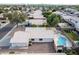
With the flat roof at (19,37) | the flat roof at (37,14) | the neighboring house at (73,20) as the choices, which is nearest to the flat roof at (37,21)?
the flat roof at (37,14)

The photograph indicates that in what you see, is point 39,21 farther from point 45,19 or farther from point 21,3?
point 21,3

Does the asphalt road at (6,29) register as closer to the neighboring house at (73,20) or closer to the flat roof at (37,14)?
the flat roof at (37,14)

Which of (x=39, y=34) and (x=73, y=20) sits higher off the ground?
(x=73, y=20)

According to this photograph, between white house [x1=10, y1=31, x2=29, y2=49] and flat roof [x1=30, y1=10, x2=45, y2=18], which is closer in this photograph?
white house [x1=10, y1=31, x2=29, y2=49]

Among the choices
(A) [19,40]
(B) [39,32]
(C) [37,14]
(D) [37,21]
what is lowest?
(A) [19,40]

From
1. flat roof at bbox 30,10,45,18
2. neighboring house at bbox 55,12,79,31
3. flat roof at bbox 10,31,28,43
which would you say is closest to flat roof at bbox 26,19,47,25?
flat roof at bbox 30,10,45,18

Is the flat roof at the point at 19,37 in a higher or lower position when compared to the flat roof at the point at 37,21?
lower

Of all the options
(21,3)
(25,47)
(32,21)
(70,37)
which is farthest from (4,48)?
(70,37)

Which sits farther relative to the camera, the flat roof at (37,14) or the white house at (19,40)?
the flat roof at (37,14)

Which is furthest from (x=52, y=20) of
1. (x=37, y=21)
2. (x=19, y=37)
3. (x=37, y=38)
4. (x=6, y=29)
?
(x=6, y=29)

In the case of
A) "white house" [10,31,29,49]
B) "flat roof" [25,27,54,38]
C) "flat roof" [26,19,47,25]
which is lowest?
"white house" [10,31,29,49]

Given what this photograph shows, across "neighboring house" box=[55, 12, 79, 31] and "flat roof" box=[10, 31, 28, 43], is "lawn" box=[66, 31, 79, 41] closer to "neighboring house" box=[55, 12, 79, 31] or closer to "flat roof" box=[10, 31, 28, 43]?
"neighboring house" box=[55, 12, 79, 31]

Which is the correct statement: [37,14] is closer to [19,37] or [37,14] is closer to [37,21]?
[37,21]
